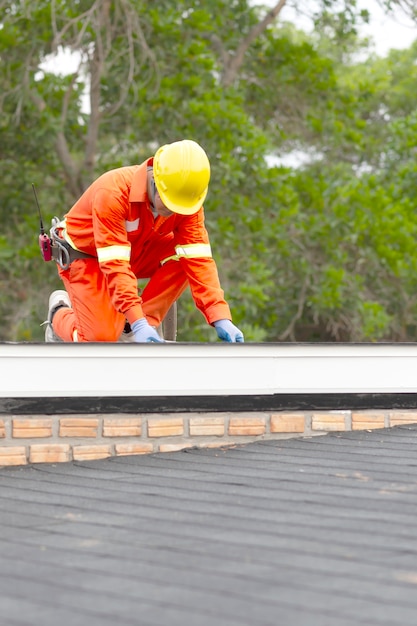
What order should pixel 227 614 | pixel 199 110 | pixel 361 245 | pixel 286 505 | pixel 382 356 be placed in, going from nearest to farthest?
pixel 227 614 < pixel 286 505 < pixel 382 356 < pixel 199 110 < pixel 361 245

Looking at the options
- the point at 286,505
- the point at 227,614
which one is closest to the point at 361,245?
the point at 286,505

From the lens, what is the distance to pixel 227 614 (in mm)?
2637

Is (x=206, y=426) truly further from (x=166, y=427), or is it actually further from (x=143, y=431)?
(x=143, y=431)

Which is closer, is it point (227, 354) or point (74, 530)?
point (74, 530)

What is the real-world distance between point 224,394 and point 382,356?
0.88 meters

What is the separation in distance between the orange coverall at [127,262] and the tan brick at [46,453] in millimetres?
1088

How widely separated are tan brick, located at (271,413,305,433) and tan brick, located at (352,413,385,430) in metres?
0.32

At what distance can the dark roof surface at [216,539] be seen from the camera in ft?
8.83

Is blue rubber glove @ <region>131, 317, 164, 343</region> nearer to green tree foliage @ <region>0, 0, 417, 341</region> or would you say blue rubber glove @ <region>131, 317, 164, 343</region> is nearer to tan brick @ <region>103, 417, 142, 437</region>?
tan brick @ <region>103, 417, 142, 437</region>

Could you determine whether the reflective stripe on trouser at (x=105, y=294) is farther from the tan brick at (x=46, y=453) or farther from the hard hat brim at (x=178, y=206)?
the tan brick at (x=46, y=453)

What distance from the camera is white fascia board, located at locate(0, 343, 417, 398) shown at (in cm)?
500

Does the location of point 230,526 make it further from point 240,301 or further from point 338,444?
point 240,301

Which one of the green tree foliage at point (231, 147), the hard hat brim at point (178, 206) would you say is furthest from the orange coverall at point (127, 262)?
the green tree foliage at point (231, 147)

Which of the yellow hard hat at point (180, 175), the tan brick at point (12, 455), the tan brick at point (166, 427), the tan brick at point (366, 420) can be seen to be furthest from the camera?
the yellow hard hat at point (180, 175)
